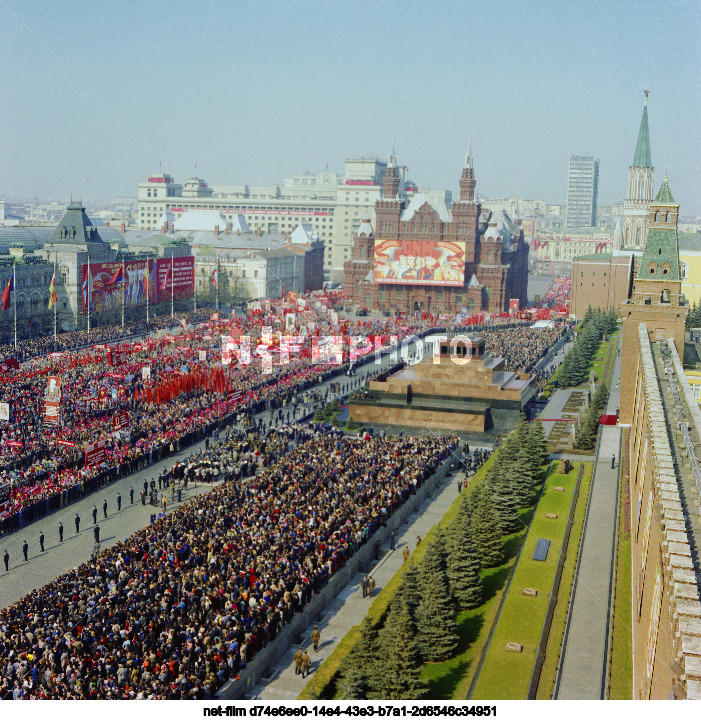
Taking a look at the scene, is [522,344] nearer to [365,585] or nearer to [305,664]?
[365,585]

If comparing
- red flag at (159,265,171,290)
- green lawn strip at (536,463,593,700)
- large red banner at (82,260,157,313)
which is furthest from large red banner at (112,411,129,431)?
red flag at (159,265,171,290)

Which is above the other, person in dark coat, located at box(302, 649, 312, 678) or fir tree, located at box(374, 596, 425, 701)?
fir tree, located at box(374, 596, 425, 701)

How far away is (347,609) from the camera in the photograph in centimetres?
2497

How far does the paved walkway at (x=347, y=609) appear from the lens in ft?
66.6

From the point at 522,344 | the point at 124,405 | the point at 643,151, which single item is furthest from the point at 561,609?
the point at 643,151

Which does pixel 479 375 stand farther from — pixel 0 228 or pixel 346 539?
pixel 0 228

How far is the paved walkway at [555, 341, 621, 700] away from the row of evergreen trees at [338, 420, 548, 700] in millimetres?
2488

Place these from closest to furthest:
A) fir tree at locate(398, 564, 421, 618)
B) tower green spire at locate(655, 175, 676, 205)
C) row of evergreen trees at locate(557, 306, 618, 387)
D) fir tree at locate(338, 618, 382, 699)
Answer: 1. fir tree at locate(338, 618, 382, 699)
2. fir tree at locate(398, 564, 421, 618)
3. tower green spire at locate(655, 175, 676, 205)
4. row of evergreen trees at locate(557, 306, 618, 387)

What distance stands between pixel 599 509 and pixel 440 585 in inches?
527

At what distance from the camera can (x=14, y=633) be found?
19.8 meters

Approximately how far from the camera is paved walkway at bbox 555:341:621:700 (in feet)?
65.3

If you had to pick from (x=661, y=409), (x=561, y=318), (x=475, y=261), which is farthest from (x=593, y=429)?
(x=475, y=261)

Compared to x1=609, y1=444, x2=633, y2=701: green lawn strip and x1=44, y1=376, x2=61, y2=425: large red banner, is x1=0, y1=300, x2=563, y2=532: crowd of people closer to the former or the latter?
x1=44, y1=376, x2=61, y2=425: large red banner

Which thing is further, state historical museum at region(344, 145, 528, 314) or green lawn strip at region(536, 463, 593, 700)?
state historical museum at region(344, 145, 528, 314)
